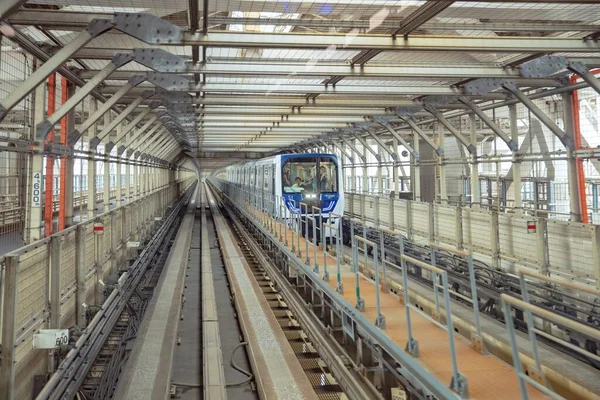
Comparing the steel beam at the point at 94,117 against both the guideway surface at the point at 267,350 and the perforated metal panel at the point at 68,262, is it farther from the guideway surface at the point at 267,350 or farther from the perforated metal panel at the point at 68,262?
the guideway surface at the point at 267,350

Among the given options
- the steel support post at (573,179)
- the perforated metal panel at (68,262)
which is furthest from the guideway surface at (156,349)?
the steel support post at (573,179)

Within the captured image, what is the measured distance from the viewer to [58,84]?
7.63 metres

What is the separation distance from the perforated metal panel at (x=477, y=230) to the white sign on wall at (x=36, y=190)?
6.50m

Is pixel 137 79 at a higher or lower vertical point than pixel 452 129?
higher

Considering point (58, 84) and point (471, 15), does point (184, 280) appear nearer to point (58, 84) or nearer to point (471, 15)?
point (58, 84)

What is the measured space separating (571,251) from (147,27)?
578cm

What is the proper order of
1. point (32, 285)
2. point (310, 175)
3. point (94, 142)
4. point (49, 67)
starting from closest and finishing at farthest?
point (32, 285)
point (49, 67)
point (94, 142)
point (310, 175)

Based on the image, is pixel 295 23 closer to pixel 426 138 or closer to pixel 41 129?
pixel 41 129

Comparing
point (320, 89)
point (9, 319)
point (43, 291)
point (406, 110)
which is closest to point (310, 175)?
point (406, 110)

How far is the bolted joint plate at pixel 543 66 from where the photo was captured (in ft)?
22.1

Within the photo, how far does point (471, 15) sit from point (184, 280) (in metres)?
7.35

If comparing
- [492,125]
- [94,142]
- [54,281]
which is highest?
[492,125]

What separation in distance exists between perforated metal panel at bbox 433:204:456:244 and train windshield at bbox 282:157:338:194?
3268mm

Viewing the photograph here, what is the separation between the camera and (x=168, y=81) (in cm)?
757
